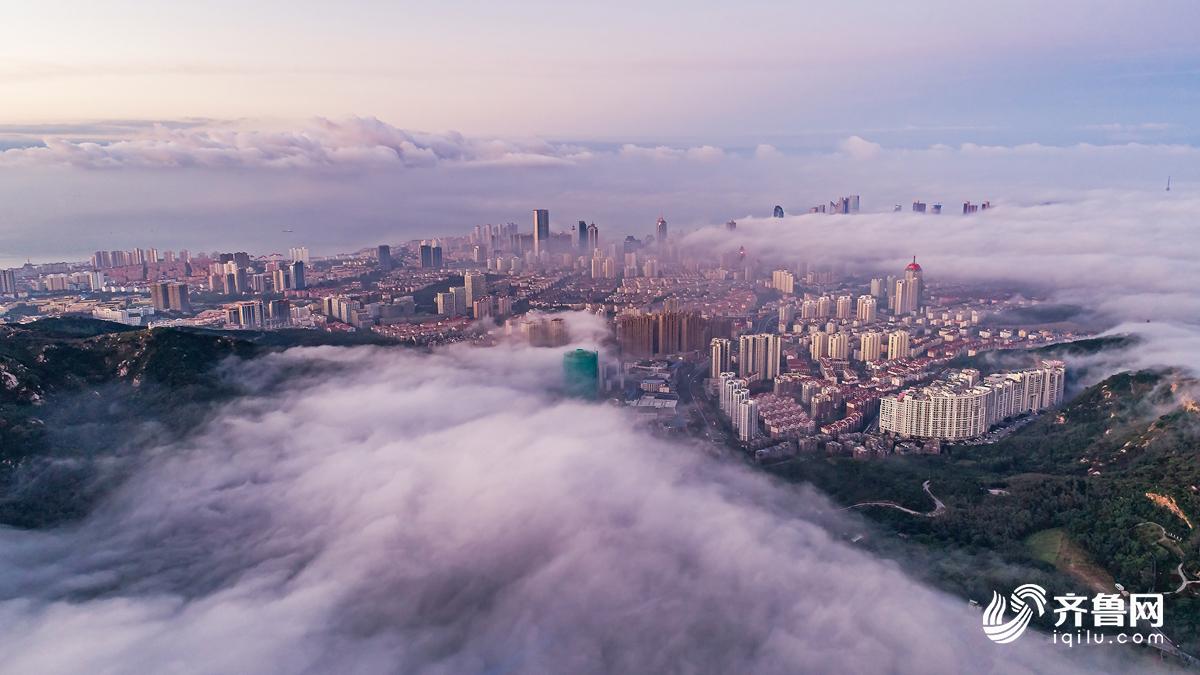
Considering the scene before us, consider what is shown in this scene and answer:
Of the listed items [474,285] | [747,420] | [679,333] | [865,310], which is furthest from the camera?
[865,310]

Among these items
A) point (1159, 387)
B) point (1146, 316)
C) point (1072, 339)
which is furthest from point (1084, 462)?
point (1146, 316)

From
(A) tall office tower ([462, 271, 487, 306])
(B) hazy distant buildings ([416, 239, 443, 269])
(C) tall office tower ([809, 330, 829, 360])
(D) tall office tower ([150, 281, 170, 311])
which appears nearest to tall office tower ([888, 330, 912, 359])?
(C) tall office tower ([809, 330, 829, 360])

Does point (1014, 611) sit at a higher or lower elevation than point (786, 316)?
lower

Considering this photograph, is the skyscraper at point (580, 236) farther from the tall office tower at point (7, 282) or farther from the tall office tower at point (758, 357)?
the tall office tower at point (7, 282)

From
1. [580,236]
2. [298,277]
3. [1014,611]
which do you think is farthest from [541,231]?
[1014,611]

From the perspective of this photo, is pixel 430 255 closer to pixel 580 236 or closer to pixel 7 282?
pixel 580 236
